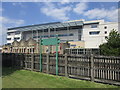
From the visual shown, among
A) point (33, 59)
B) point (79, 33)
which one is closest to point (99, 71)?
point (33, 59)

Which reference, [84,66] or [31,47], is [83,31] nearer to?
[31,47]

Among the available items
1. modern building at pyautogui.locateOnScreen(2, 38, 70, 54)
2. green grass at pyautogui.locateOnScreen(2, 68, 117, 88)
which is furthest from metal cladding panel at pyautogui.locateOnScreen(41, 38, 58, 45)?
modern building at pyautogui.locateOnScreen(2, 38, 70, 54)

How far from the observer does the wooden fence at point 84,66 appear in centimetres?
577

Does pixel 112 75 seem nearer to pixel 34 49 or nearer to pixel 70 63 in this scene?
pixel 70 63

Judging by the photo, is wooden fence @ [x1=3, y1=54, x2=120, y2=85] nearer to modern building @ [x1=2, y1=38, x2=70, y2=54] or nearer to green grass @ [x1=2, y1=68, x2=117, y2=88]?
green grass @ [x1=2, y1=68, x2=117, y2=88]

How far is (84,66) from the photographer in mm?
6691

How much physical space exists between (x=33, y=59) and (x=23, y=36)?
87073 mm

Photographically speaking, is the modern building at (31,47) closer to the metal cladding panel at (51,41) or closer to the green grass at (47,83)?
the metal cladding panel at (51,41)

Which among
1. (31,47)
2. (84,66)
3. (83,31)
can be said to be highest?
(83,31)

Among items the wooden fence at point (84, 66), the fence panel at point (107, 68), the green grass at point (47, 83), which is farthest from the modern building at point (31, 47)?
the fence panel at point (107, 68)

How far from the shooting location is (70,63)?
7.37m

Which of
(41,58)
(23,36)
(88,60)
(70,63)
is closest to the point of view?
(88,60)

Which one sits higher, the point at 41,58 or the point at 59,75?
the point at 41,58

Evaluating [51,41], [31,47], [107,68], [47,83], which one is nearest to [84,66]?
[107,68]
